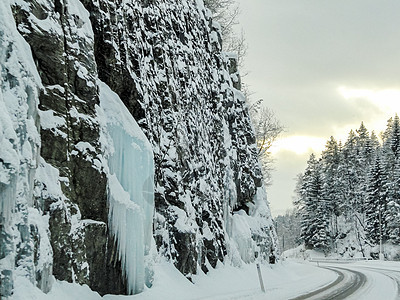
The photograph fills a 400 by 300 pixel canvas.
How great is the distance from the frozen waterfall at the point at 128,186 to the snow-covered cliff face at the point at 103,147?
27 mm

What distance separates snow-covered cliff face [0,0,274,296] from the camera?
250 inches

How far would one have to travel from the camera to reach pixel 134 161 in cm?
973

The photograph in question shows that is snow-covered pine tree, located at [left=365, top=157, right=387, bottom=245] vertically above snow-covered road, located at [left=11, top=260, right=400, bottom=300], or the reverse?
snow-covered pine tree, located at [left=365, top=157, right=387, bottom=245]

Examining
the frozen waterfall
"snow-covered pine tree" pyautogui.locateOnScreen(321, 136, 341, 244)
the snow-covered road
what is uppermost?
"snow-covered pine tree" pyautogui.locateOnScreen(321, 136, 341, 244)

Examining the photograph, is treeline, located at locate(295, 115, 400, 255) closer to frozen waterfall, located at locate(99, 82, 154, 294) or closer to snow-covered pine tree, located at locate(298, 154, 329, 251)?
snow-covered pine tree, located at locate(298, 154, 329, 251)

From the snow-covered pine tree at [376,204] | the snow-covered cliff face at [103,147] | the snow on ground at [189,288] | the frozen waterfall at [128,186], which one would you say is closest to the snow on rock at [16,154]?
the snow-covered cliff face at [103,147]

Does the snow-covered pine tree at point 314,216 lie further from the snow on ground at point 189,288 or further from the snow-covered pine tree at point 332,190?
the snow on ground at point 189,288

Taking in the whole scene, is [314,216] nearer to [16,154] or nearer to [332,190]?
[332,190]

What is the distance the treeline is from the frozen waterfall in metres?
44.6

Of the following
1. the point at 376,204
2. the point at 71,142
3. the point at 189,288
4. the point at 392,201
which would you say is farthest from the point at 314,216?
the point at 71,142

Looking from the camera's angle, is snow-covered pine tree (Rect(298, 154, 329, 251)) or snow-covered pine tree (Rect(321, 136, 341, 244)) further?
snow-covered pine tree (Rect(321, 136, 341, 244))

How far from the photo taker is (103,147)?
8.98 metres

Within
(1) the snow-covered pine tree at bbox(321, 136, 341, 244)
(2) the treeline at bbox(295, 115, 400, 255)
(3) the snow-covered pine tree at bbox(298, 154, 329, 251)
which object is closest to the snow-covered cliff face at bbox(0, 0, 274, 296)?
(2) the treeline at bbox(295, 115, 400, 255)

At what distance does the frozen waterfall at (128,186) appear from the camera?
8883 millimetres
